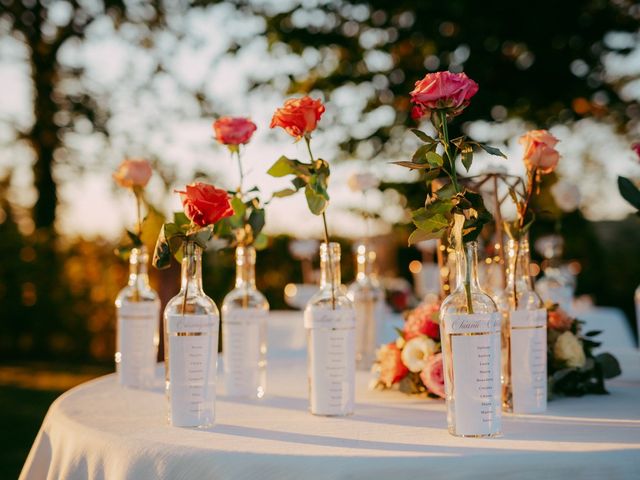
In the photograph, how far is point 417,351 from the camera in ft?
5.64

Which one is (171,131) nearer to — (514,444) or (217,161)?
(217,161)

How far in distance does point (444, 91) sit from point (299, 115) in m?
0.30

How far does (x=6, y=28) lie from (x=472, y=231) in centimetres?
1043

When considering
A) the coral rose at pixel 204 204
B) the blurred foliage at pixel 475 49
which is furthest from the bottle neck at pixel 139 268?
the blurred foliage at pixel 475 49

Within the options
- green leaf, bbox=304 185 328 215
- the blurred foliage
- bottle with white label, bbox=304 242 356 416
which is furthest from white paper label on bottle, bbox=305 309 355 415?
the blurred foliage

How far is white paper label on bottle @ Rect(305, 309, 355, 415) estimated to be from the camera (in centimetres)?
145

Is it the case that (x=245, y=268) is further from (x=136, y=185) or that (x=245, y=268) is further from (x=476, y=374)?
(x=476, y=374)

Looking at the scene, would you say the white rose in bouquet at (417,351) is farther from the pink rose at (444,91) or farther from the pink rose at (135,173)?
the pink rose at (135,173)

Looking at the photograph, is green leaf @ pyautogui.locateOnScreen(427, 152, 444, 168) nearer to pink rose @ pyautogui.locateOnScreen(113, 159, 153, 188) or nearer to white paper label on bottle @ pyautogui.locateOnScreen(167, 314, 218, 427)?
white paper label on bottle @ pyautogui.locateOnScreen(167, 314, 218, 427)

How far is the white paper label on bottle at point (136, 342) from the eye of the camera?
73.6 inches

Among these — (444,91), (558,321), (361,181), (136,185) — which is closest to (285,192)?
(444,91)

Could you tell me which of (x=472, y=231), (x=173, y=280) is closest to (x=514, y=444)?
(x=472, y=231)

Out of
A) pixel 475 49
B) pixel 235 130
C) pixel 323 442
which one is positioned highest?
pixel 475 49

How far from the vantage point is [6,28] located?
10.3 meters
